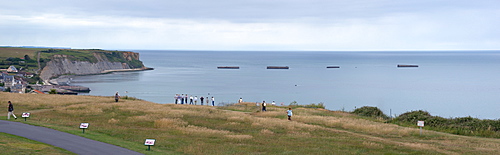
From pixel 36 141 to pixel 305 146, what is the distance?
13526 mm

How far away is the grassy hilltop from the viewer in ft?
82.0

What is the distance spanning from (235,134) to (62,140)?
10119mm

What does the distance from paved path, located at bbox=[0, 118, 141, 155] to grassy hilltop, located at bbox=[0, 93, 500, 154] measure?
35.2 inches

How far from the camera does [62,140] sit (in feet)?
81.4

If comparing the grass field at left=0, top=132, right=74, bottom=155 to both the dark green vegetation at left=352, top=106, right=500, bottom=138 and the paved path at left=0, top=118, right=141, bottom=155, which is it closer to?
the paved path at left=0, top=118, right=141, bottom=155

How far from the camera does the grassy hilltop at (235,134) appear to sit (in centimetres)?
2498

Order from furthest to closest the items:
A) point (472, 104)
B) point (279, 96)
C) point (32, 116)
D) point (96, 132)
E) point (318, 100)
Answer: point (279, 96) → point (318, 100) → point (472, 104) → point (32, 116) → point (96, 132)

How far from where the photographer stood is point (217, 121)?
36875 mm

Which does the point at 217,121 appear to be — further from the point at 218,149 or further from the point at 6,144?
the point at 6,144

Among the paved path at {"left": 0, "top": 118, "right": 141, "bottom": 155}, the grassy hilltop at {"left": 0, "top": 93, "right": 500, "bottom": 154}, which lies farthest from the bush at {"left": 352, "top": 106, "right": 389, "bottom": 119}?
the paved path at {"left": 0, "top": 118, "right": 141, "bottom": 155}

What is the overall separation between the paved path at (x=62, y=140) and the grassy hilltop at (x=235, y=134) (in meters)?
0.89

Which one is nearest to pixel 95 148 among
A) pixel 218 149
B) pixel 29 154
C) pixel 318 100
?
pixel 29 154

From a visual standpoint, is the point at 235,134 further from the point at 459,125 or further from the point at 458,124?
the point at 458,124

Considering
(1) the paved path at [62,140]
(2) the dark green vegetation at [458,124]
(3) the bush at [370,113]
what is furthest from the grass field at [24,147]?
(3) the bush at [370,113]
